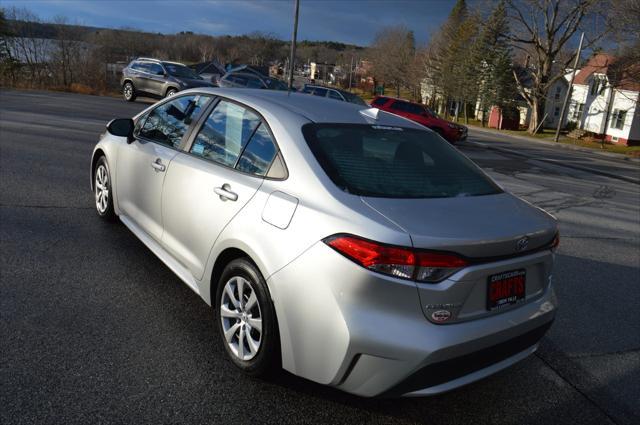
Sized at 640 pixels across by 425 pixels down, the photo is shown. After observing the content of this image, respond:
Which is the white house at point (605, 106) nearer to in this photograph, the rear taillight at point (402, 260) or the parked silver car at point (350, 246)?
the parked silver car at point (350, 246)

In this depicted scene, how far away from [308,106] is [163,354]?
1.87m

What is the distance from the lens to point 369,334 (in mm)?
2180

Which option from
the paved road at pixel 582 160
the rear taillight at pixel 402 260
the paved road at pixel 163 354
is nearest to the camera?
the rear taillight at pixel 402 260

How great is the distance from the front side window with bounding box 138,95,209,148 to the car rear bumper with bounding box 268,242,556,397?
1841mm

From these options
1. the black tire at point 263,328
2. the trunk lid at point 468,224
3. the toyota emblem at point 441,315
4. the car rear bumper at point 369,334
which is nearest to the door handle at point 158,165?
the black tire at point 263,328

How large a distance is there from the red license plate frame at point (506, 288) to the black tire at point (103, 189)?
3.90 meters

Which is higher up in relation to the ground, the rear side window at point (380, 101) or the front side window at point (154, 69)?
the front side window at point (154, 69)

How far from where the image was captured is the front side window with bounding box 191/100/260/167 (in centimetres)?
318

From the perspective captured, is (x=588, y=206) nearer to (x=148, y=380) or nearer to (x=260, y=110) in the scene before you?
(x=260, y=110)

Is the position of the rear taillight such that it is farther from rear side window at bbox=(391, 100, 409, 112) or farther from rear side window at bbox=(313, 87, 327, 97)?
rear side window at bbox=(313, 87, 327, 97)

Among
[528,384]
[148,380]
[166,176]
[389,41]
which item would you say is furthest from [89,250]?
[389,41]

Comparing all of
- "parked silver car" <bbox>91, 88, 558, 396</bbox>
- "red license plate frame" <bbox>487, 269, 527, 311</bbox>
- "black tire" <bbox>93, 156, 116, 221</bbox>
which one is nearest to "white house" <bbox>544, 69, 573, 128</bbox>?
"black tire" <bbox>93, 156, 116, 221</bbox>

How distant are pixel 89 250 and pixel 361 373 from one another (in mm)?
3271

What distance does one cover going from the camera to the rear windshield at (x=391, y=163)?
2676 mm
